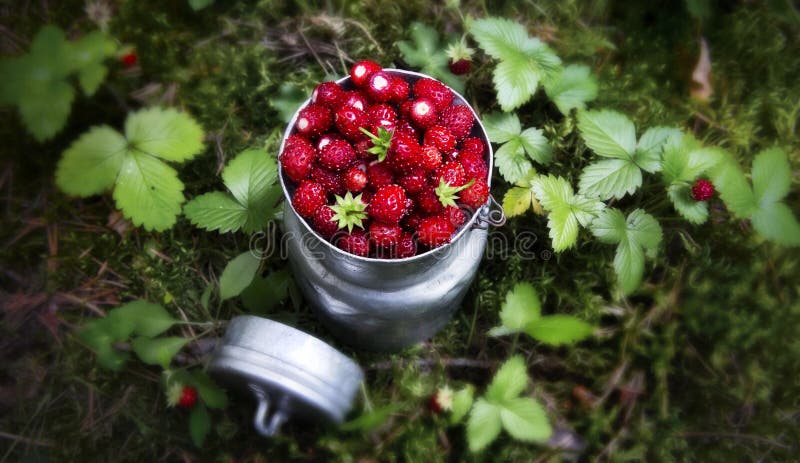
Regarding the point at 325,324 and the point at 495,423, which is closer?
the point at 495,423

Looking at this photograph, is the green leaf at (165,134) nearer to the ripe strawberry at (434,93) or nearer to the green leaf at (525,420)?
the ripe strawberry at (434,93)

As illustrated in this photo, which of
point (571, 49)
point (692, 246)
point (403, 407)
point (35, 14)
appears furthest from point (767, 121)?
point (35, 14)

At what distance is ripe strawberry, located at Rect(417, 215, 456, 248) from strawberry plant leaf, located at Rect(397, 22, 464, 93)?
0.62 meters

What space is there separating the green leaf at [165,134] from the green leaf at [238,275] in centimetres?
29

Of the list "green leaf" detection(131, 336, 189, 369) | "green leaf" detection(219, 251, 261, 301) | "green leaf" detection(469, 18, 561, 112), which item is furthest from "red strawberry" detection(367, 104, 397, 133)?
"green leaf" detection(131, 336, 189, 369)

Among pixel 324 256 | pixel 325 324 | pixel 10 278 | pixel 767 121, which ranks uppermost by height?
pixel 767 121

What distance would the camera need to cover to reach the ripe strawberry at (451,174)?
1001mm

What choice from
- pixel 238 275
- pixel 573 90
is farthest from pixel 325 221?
pixel 573 90

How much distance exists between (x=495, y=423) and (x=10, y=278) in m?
1.35

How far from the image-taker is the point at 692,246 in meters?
1.55

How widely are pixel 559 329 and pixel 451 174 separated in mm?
524

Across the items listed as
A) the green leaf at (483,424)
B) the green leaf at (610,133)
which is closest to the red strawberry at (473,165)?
the green leaf at (610,133)

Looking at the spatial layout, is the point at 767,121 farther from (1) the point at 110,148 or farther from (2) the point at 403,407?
(1) the point at 110,148

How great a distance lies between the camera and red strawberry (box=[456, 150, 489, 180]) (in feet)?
3.38
